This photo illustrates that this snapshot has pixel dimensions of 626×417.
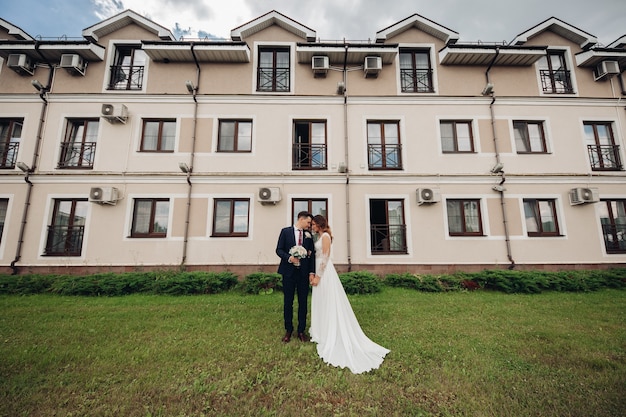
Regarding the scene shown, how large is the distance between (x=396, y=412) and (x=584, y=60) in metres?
16.2

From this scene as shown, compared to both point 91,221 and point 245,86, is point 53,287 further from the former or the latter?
point 245,86

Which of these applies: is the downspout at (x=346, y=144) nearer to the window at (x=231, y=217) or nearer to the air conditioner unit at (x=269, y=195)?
the air conditioner unit at (x=269, y=195)

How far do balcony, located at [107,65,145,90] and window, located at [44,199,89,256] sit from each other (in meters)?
5.09

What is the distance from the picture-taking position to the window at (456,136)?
36.6ft

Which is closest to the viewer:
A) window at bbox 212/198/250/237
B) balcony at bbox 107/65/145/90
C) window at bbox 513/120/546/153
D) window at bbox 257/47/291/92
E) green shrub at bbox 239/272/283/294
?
green shrub at bbox 239/272/283/294

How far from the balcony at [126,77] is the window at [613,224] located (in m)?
19.7

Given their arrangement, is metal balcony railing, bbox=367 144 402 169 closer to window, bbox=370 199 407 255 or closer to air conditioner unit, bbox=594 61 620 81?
window, bbox=370 199 407 255

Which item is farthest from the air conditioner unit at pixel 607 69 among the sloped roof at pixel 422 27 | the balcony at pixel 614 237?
the balcony at pixel 614 237

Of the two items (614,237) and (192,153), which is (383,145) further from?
(614,237)

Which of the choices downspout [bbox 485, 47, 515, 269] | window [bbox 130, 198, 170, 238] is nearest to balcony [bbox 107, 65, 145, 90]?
window [bbox 130, 198, 170, 238]

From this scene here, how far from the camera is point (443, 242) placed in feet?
33.9

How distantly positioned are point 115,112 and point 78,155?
2.41 m

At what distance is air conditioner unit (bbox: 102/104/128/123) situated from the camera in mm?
10375

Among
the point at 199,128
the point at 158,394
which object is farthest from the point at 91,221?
the point at 158,394
